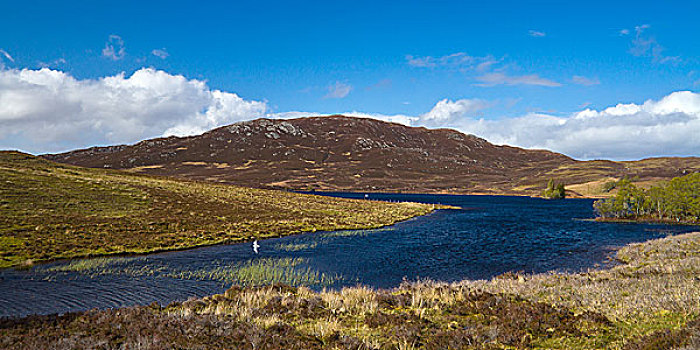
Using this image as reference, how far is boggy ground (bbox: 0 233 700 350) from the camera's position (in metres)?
12.8

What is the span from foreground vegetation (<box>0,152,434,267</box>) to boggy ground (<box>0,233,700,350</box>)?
23.2m

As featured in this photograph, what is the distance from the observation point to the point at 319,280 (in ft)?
98.3

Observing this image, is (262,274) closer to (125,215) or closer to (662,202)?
(125,215)

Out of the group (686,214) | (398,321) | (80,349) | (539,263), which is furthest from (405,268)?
(686,214)

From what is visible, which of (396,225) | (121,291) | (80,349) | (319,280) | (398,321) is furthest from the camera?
(396,225)

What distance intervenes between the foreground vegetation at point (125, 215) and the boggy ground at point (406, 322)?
2321 cm

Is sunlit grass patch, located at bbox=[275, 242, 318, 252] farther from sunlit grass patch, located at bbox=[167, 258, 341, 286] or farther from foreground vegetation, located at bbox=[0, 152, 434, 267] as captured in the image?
sunlit grass patch, located at bbox=[167, 258, 341, 286]

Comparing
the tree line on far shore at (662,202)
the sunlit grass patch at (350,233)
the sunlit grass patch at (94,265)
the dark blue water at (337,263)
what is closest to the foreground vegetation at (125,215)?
the sunlit grass patch at (94,265)

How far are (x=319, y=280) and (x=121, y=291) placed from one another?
12.7 m

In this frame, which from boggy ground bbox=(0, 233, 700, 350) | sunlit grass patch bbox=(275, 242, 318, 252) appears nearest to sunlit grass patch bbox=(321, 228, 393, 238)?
sunlit grass patch bbox=(275, 242, 318, 252)

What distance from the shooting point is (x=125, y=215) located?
54.0 m

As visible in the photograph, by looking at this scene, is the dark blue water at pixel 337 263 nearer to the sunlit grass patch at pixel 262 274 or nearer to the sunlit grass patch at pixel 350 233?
the sunlit grass patch at pixel 350 233

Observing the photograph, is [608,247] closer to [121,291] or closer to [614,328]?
[614,328]

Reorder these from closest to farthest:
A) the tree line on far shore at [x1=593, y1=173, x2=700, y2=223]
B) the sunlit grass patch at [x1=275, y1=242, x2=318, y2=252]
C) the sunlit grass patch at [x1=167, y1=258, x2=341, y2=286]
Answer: the sunlit grass patch at [x1=167, y1=258, x2=341, y2=286]
the sunlit grass patch at [x1=275, y1=242, x2=318, y2=252]
the tree line on far shore at [x1=593, y1=173, x2=700, y2=223]
